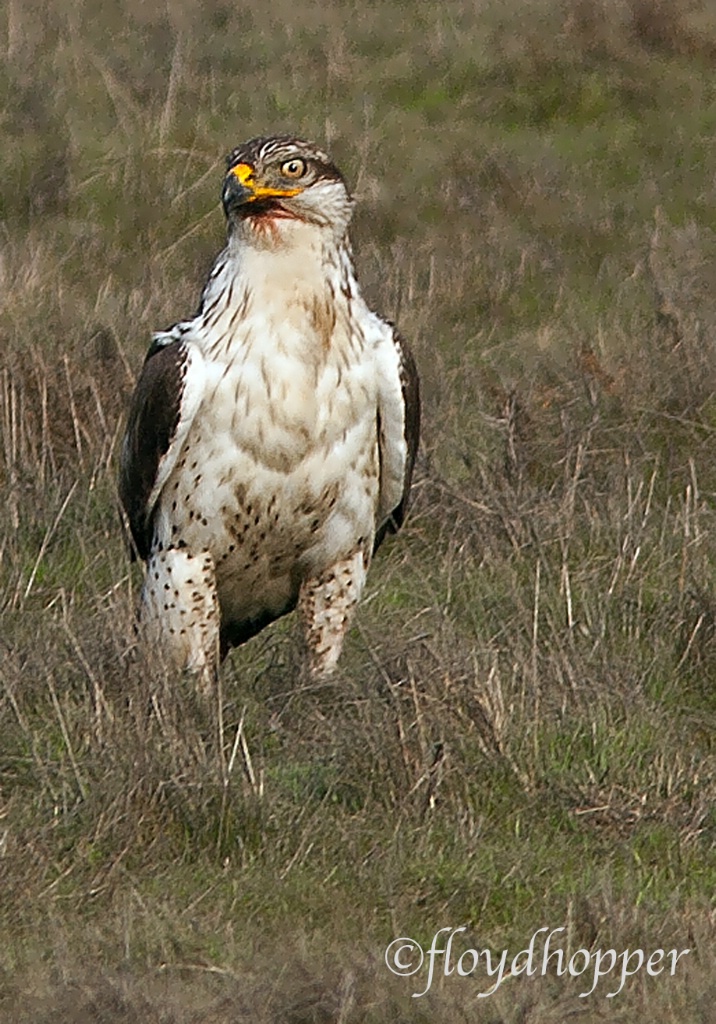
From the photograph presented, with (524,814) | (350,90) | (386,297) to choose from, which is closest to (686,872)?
(524,814)

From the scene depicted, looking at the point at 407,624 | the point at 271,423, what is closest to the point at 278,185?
the point at 271,423

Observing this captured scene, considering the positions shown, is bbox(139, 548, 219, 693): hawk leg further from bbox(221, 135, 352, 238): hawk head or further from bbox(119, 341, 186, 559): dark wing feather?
bbox(221, 135, 352, 238): hawk head

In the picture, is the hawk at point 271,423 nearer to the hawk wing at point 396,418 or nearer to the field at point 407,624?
the hawk wing at point 396,418

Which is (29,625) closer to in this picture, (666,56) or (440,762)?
(440,762)

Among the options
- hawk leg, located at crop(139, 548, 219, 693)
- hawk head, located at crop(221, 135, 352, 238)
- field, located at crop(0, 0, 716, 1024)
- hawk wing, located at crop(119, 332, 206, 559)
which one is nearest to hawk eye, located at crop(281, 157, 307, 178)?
hawk head, located at crop(221, 135, 352, 238)

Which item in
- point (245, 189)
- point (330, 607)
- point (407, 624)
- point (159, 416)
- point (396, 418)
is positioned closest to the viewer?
point (245, 189)

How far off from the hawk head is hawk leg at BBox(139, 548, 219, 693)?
88cm

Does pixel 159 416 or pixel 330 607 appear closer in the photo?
pixel 159 416

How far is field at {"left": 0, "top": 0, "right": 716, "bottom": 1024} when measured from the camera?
14.3 feet

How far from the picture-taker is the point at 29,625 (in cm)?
601

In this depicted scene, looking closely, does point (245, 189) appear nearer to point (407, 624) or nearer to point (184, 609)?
point (184, 609)

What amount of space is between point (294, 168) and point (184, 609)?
1.17 metres

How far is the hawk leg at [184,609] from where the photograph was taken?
226 inches

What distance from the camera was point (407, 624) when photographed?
19.9ft
